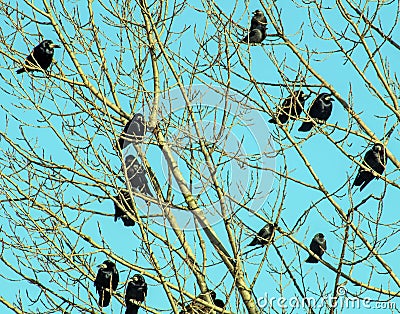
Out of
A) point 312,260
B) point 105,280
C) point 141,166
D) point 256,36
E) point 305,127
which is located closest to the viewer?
point 105,280

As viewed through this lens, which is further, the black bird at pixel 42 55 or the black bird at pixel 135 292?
the black bird at pixel 42 55

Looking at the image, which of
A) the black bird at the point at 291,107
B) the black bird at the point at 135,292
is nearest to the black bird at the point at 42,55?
the black bird at the point at 135,292

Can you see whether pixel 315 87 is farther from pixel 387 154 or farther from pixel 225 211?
pixel 225 211

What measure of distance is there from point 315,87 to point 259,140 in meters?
0.74

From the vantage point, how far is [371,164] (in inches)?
273

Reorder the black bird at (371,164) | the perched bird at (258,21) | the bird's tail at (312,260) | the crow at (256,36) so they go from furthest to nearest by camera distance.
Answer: the perched bird at (258,21)
the crow at (256,36)
the bird's tail at (312,260)
the black bird at (371,164)

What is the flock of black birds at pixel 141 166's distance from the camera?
634 cm

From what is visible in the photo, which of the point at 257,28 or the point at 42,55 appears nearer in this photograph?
the point at 257,28

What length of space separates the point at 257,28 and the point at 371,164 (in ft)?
5.09

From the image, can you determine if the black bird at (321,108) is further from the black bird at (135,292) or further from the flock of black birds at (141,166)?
the black bird at (135,292)

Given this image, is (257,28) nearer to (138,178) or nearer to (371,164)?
(371,164)

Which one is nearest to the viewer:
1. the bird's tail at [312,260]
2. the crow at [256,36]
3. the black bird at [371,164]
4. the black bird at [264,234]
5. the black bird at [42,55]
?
the black bird at [264,234]

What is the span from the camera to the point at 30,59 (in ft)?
23.9

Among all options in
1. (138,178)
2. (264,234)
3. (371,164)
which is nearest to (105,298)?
(138,178)
